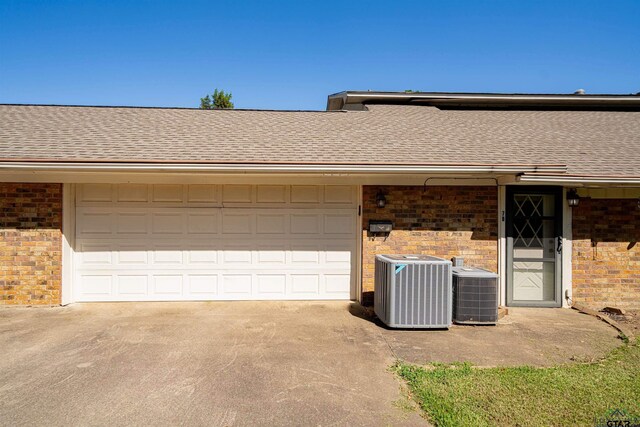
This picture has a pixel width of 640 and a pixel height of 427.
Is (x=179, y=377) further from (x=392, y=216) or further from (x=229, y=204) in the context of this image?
(x=392, y=216)

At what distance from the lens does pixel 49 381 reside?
144 inches

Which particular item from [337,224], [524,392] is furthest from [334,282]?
[524,392]

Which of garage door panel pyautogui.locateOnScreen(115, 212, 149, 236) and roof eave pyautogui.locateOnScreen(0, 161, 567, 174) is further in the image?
garage door panel pyautogui.locateOnScreen(115, 212, 149, 236)

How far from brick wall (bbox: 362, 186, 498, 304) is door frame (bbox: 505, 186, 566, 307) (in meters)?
0.21

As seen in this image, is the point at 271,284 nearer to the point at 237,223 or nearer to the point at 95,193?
the point at 237,223

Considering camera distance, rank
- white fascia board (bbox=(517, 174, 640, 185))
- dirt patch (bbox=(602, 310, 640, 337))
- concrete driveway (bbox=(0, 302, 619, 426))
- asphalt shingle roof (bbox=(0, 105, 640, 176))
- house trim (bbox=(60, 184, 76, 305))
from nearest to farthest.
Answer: concrete driveway (bbox=(0, 302, 619, 426)) < dirt patch (bbox=(602, 310, 640, 337)) < white fascia board (bbox=(517, 174, 640, 185)) < asphalt shingle roof (bbox=(0, 105, 640, 176)) < house trim (bbox=(60, 184, 76, 305))

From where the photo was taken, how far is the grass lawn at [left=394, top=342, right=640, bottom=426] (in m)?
3.02

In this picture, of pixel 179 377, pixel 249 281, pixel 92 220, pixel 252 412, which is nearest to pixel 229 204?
pixel 249 281

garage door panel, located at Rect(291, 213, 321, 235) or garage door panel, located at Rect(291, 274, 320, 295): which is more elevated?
garage door panel, located at Rect(291, 213, 321, 235)

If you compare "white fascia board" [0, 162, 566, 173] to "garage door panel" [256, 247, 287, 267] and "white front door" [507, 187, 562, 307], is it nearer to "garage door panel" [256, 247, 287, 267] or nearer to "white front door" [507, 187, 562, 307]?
"white front door" [507, 187, 562, 307]

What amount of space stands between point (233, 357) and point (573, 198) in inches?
257

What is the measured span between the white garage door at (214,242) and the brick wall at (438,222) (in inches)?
22.2

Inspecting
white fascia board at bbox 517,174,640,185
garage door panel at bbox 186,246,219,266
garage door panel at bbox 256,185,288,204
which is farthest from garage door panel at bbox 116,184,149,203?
white fascia board at bbox 517,174,640,185

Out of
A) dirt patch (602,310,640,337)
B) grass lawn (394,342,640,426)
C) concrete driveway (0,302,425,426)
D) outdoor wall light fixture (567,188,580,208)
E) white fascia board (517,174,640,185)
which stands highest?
white fascia board (517,174,640,185)
